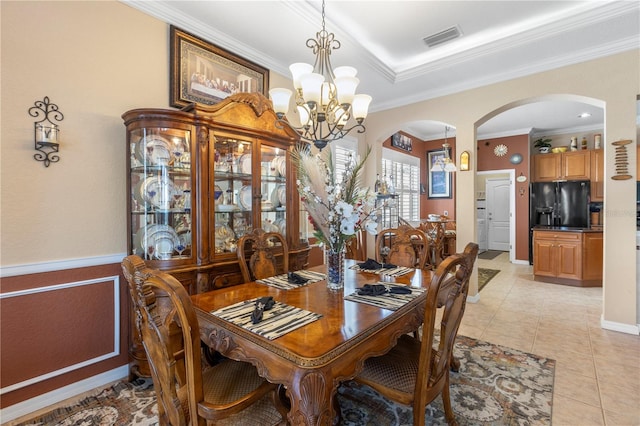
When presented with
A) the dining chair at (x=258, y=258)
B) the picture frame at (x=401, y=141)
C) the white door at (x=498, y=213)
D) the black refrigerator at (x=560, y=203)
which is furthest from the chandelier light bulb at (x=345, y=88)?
the white door at (x=498, y=213)

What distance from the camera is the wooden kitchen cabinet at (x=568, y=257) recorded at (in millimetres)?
4664

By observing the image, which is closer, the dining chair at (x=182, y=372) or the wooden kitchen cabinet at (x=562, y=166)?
the dining chair at (x=182, y=372)

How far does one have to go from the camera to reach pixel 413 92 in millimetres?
4242

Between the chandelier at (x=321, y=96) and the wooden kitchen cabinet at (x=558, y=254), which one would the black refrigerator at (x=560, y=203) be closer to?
the wooden kitchen cabinet at (x=558, y=254)

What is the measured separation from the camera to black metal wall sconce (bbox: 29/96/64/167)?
73.4 inches

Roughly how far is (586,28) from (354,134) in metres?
2.87

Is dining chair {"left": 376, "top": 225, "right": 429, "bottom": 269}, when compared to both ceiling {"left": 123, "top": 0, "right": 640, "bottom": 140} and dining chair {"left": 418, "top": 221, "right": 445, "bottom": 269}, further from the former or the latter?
ceiling {"left": 123, "top": 0, "right": 640, "bottom": 140}

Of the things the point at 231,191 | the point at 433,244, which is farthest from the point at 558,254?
the point at 231,191

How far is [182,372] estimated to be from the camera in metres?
1.28

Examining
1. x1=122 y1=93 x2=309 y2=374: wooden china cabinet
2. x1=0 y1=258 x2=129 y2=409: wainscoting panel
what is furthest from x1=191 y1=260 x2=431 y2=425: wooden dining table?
x1=0 y1=258 x2=129 y2=409: wainscoting panel

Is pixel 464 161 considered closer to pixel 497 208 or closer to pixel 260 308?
pixel 260 308

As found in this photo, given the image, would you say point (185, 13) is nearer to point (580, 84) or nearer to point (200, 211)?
point (200, 211)

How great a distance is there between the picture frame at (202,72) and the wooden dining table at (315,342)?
189 cm

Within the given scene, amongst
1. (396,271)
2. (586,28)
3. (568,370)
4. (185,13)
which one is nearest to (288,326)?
(396,271)
